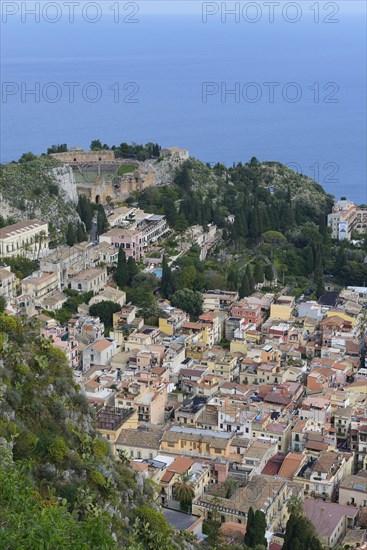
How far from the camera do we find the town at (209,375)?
16.7 meters

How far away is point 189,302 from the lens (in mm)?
25938

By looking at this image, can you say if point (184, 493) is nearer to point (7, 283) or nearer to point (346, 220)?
point (7, 283)

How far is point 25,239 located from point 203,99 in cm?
5161

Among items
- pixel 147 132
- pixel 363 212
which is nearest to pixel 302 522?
pixel 363 212

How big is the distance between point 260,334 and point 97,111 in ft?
169

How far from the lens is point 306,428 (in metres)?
19.3

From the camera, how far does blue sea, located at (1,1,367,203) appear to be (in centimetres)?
5881

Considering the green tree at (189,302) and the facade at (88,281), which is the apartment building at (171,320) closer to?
the green tree at (189,302)

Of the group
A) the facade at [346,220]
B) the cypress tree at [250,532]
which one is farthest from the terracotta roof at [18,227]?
the cypress tree at [250,532]

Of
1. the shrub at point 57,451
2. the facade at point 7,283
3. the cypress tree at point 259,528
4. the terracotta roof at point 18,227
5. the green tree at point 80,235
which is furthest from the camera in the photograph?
the green tree at point 80,235

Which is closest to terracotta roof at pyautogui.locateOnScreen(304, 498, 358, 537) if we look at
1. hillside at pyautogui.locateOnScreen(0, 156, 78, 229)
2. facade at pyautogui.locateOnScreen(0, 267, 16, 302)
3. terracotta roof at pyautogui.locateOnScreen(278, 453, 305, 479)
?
terracotta roof at pyautogui.locateOnScreen(278, 453, 305, 479)

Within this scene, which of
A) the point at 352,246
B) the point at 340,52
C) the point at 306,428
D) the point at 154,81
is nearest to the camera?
the point at 306,428

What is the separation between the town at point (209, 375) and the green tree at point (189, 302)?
0.28ft

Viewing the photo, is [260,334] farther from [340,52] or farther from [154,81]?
[340,52]
